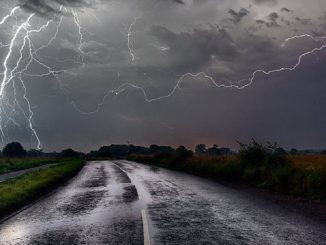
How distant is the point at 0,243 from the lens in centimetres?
862

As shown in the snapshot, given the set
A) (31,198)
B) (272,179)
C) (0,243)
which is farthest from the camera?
(272,179)

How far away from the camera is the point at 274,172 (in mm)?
20812

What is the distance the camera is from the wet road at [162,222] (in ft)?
28.5

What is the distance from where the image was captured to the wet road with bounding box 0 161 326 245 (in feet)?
28.5

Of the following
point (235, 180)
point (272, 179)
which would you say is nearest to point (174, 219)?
point (272, 179)

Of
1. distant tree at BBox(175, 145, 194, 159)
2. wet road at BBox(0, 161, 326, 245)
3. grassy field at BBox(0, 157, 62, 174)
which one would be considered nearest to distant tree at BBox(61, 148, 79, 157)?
grassy field at BBox(0, 157, 62, 174)

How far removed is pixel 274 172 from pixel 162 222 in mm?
11460

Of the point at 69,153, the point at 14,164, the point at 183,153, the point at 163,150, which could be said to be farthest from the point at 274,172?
the point at 69,153

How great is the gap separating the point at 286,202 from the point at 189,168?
24334mm

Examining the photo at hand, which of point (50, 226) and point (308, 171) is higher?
point (308, 171)

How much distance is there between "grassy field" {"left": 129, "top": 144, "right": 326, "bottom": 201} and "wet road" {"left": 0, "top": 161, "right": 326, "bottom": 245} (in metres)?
2.46

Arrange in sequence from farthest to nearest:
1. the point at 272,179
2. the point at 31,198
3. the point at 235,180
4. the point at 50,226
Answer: the point at 235,180 → the point at 272,179 → the point at 31,198 → the point at 50,226

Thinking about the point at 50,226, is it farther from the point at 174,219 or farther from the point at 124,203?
the point at 124,203

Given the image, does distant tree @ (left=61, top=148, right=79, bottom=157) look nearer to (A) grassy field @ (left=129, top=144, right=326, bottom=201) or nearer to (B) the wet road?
(A) grassy field @ (left=129, top=144, right=326, bottom=201)
